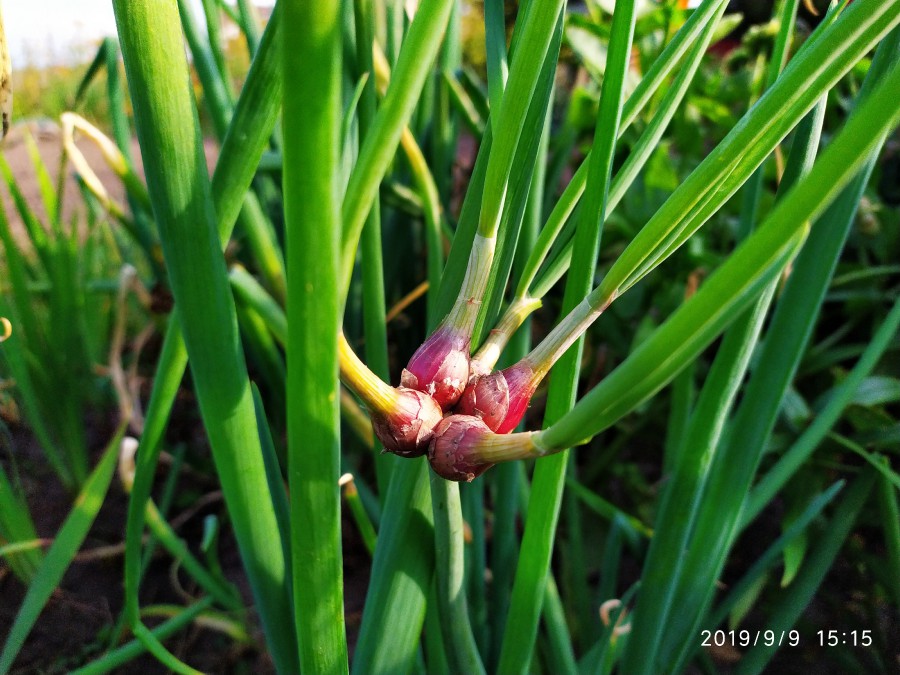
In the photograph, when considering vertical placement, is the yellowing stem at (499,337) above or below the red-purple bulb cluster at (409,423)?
above

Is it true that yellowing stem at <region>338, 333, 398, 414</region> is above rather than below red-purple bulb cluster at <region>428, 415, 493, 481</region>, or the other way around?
above

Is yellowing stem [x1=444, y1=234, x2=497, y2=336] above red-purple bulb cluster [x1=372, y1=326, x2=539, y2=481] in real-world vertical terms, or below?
above

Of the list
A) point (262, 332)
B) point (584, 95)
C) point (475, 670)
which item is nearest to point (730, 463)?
point (475, 670)

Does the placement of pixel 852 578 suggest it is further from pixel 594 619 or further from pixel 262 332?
pixel 262 332

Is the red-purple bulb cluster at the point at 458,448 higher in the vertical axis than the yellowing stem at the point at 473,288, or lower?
lower

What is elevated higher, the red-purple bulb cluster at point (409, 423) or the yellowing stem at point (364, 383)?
the yellowing stem at point (364, 383)

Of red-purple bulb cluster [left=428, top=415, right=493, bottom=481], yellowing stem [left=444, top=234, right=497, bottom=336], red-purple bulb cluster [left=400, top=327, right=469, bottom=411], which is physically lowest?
red-purple bulb cluster [left=428, top=415, right=493, bottom=481]

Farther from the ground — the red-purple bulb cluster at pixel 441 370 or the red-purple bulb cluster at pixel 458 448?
the red-purple bulb cluster at pixel 441 370

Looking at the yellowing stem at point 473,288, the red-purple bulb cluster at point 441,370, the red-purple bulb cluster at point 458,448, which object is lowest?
the red-purple bulb cluster at point 458,448
